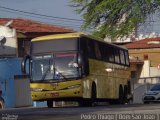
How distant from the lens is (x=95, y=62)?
3241cm

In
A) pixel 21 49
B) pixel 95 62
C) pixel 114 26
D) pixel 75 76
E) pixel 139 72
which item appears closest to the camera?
pixel 75 76

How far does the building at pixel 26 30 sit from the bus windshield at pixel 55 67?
86.9ft

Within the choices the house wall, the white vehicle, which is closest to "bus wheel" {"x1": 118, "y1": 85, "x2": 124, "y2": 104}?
the white vehicle

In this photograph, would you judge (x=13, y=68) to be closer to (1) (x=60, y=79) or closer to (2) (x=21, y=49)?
(2) (x=21, y=49)

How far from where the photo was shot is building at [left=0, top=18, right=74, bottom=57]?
190 ft

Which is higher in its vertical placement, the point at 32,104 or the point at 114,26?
the point at 114,26

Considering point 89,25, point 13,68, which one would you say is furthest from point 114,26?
point 13,68

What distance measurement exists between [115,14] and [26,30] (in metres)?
25.9

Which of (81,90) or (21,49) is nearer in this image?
→ (81,90)

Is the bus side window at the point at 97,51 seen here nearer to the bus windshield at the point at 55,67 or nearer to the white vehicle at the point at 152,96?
the bus windshield at the point at 55,67

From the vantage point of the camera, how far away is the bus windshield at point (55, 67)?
98.4ft

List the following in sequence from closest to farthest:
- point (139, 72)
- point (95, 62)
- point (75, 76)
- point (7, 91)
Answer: point (75, 76)
point (95, 62)
point (7, 91)
point (139, 72)

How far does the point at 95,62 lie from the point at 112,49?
450 centimetres

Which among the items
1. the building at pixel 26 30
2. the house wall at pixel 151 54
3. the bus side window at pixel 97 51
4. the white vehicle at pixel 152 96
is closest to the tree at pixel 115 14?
the bus side window at pixel 97 51
